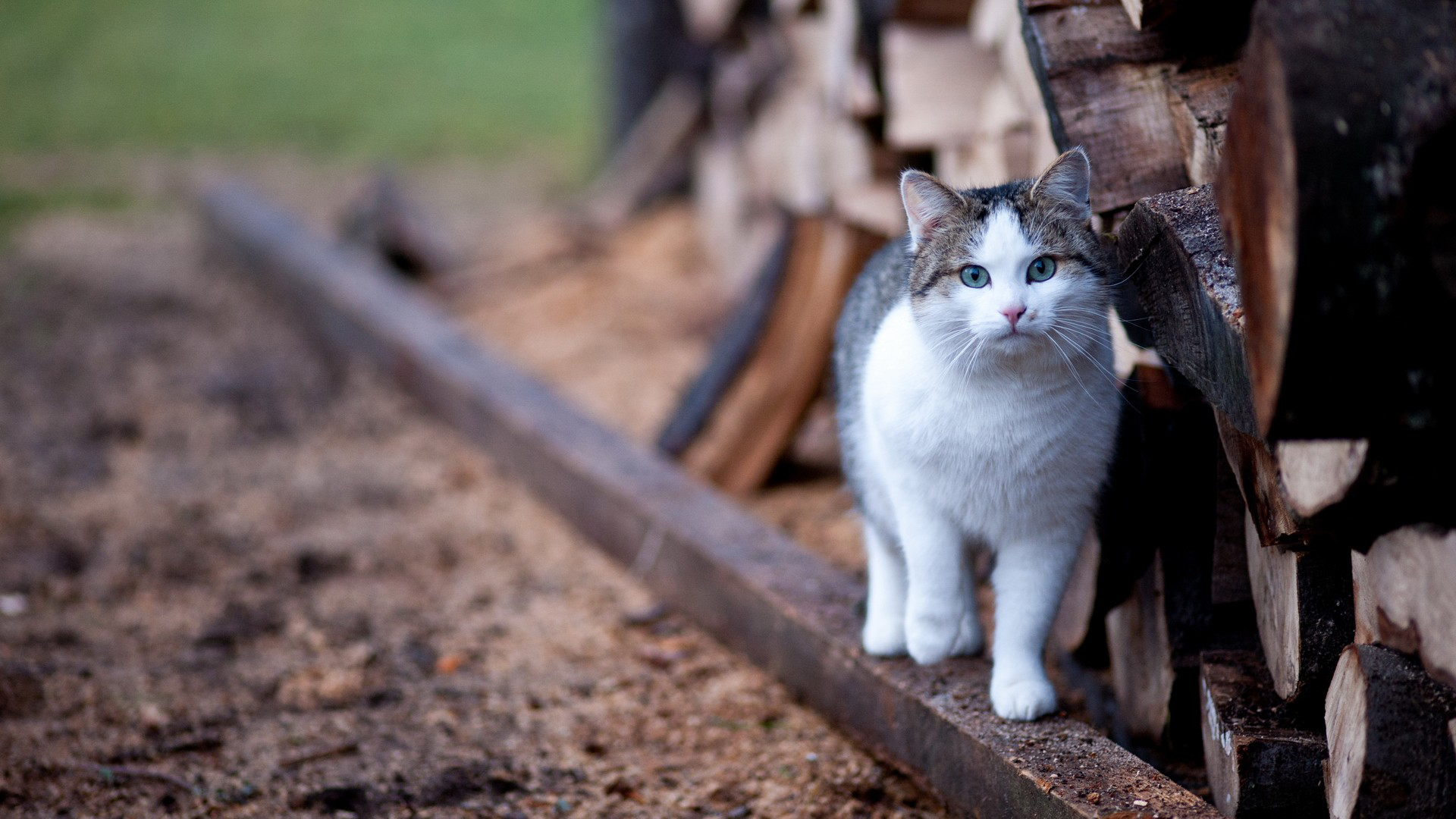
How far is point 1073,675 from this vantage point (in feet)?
7.15

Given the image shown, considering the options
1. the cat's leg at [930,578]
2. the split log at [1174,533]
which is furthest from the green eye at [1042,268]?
the cat's leg at [930,578]

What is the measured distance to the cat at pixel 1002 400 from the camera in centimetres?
164

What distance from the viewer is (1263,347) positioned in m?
1.12

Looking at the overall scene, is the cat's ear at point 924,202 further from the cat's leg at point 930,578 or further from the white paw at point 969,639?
the white paw at point 969,639

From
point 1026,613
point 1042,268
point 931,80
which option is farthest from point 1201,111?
point 931,80

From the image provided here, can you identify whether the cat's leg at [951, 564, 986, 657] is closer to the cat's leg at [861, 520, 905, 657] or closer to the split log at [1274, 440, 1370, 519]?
the cat's leg at [861, 520, 905, 657]

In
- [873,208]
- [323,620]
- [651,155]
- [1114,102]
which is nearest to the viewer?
[1114,102]

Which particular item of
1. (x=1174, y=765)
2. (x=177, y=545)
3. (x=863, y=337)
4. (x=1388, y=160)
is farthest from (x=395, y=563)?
(x=1388, y=160)

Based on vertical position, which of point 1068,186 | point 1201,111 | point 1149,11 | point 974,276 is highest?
point 1149,11

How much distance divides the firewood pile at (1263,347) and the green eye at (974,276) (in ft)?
0.59

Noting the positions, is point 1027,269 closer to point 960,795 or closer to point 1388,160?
point 1388,160

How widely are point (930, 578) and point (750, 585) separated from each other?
0.54 meters

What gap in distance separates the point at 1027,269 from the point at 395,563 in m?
1.87

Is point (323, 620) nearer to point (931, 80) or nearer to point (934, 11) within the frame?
point (931, 80)
